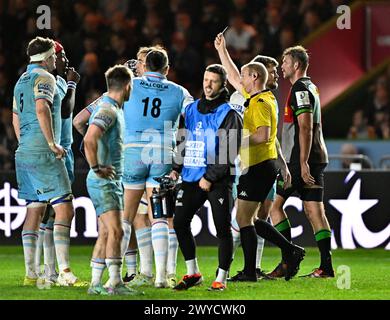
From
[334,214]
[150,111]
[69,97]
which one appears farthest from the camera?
[334,214]

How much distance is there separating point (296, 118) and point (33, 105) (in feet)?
8.25

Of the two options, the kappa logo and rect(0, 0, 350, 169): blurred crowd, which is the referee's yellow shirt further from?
rect(0, 0, 350, 169): blurred crowd

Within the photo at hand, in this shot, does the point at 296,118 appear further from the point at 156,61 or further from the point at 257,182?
the point at 156,61

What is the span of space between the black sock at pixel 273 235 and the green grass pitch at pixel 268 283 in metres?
0.33

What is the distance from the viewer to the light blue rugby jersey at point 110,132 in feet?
30.0

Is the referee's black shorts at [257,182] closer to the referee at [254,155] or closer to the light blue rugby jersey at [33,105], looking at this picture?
the referee at [254,155]

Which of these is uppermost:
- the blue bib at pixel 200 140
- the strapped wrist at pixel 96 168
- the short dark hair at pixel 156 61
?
the short dark hair at pixel 156 61

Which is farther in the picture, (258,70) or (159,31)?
(159,31)

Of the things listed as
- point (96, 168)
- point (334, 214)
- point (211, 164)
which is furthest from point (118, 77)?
point (334, 214)

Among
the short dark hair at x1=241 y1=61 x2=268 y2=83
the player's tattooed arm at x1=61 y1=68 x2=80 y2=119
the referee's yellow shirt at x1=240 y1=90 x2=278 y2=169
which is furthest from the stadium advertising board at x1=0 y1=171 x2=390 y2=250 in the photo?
the short dark hair at x1=241 y1=61 x2=268 y2=83

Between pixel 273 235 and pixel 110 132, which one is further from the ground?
pixel 110 132

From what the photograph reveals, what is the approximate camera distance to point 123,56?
1797cm

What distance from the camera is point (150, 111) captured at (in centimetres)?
1008

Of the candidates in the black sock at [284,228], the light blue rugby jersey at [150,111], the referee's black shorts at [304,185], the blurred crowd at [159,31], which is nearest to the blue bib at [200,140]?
the light blue rugby jersey at [150,111]
